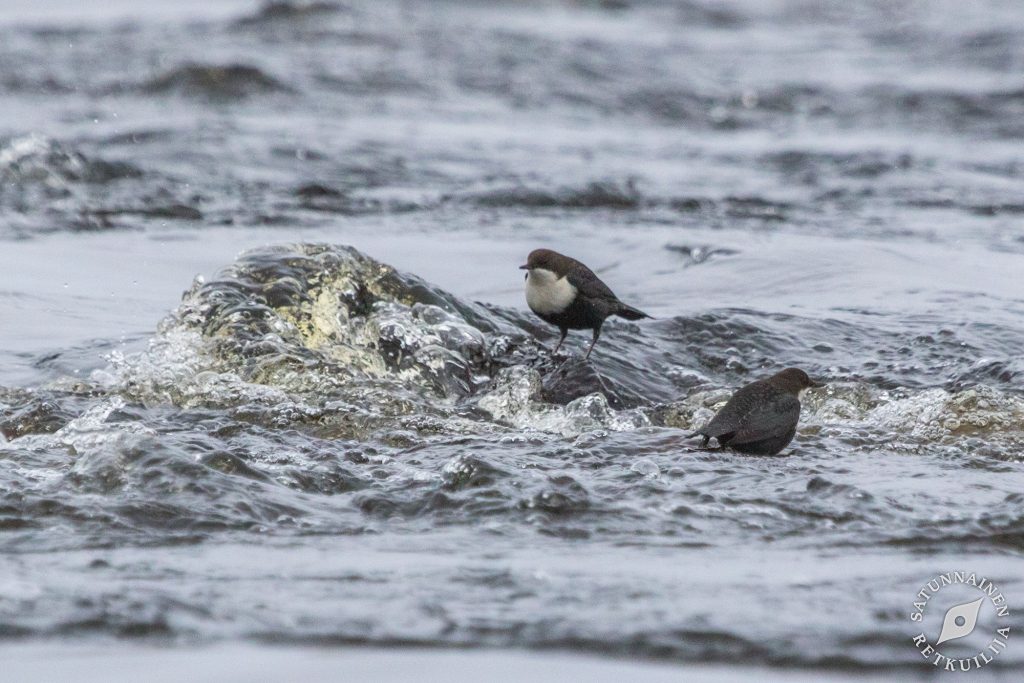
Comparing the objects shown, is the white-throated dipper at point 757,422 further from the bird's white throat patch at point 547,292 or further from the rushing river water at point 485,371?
the bird's white throat patch at point 547,292

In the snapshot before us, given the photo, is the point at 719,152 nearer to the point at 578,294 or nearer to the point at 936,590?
the point at 578,294

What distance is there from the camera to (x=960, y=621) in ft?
13.0

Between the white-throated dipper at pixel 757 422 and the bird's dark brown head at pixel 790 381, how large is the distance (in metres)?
0.10

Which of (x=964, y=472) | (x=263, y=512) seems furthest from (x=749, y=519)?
(x=263, y=512)

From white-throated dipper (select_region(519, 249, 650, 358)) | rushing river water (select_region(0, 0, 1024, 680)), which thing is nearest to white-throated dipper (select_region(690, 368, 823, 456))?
rushing river water (select_region(0, 0, 1024, 680))

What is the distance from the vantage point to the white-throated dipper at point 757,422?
562cm

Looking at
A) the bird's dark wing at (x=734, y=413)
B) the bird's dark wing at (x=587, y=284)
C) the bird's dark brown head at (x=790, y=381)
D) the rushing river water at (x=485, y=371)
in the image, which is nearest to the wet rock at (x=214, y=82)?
the rushing river water at (x=485, y=371)

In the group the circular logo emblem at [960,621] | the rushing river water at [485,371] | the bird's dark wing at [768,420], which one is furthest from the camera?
the bird's dark wing at [768,420]

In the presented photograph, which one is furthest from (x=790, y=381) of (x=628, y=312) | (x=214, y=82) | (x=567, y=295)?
(x=214, y=82)

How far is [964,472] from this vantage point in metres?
5.42

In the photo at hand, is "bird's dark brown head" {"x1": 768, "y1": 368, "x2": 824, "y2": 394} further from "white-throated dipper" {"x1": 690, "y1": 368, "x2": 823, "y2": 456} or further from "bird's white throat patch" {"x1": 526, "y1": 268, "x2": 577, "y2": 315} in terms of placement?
"bird's white throat patch" {"x1": 526, "y1": 268, "x2": 577, "y2": 315}

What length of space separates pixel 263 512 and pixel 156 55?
15287mm

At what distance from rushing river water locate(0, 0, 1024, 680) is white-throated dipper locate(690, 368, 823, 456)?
118mm

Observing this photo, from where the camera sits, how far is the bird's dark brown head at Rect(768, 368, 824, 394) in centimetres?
601
